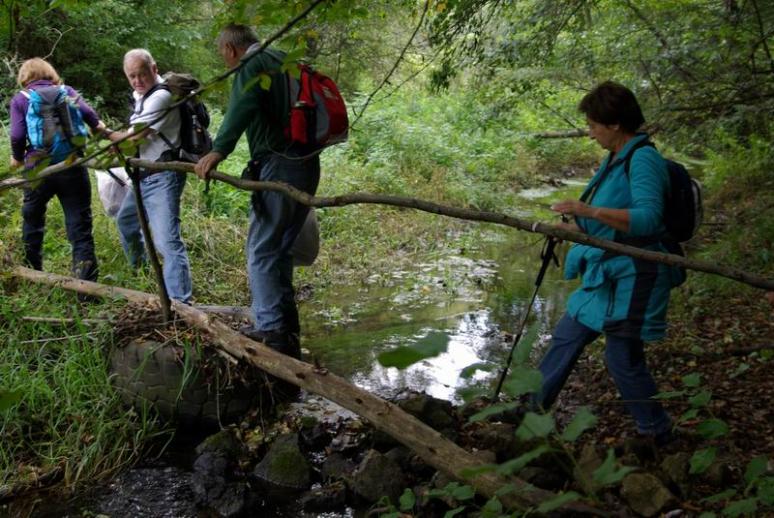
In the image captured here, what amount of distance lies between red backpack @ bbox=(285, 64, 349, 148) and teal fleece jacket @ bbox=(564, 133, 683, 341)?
168cm

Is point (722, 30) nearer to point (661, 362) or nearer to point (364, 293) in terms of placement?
point (661, 362)

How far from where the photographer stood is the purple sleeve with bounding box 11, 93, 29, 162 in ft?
17.2

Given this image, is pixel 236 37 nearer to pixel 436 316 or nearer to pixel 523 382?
pixel 523 382

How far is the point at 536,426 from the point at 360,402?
2.09 metres

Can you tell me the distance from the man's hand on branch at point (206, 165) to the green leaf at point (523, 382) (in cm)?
232

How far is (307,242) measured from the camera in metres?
4.78

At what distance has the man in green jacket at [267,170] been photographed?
3947 millimetres

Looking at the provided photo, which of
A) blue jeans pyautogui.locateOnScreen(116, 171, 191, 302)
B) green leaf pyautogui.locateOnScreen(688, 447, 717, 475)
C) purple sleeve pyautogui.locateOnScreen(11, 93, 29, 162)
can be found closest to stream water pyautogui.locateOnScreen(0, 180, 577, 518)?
green leaf pyautogui.locateOnScreen(688, 447, 717, 475)

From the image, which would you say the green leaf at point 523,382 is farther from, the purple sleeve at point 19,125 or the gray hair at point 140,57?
the purple sleeve at point 19,125

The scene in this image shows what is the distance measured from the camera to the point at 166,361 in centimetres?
432

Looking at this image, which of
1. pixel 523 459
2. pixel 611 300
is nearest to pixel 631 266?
pixel 611 300

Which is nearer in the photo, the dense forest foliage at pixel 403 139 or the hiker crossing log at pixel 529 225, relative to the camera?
the hiker crossing log at pixel 529 225

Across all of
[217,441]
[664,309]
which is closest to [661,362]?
[664,309]

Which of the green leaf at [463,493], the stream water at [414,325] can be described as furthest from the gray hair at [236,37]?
the green leaf at [463,493]
